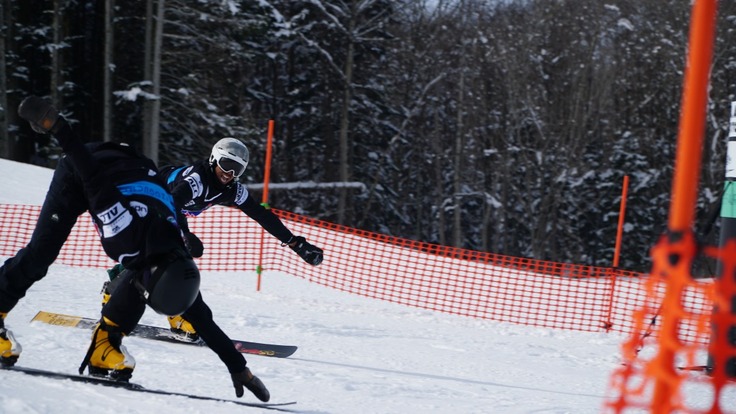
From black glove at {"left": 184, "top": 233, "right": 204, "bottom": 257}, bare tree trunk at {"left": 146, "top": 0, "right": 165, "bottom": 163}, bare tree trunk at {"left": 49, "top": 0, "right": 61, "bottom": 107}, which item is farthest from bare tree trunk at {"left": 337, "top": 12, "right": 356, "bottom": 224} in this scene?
black glove at {"left": 184, "top": 233, "right": 204, "bottom": 257}

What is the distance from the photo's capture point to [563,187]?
101 feet

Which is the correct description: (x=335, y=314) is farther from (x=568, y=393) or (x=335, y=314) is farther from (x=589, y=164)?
(x=589, y=164)

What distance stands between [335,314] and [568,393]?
3097mm

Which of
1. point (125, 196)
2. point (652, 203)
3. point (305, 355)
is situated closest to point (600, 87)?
point (652, 203)

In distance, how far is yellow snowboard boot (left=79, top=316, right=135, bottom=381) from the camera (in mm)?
4064

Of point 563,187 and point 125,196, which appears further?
point 563,187

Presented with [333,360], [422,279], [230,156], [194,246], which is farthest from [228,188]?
[422,279]

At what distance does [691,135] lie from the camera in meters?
1.95

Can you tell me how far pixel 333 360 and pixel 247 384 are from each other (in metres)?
1.77

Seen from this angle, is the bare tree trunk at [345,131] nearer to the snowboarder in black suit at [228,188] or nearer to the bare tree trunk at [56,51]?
the bare tree trunk at [56,51]

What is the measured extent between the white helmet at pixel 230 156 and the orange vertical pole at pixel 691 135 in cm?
397

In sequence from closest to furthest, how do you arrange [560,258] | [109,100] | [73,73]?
[109,100]
[73,73]
[560,258]

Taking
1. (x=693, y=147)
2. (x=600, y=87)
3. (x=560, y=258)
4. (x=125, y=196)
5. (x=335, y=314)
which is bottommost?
(x=560, y=258)

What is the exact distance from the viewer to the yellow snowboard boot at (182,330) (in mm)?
5871
